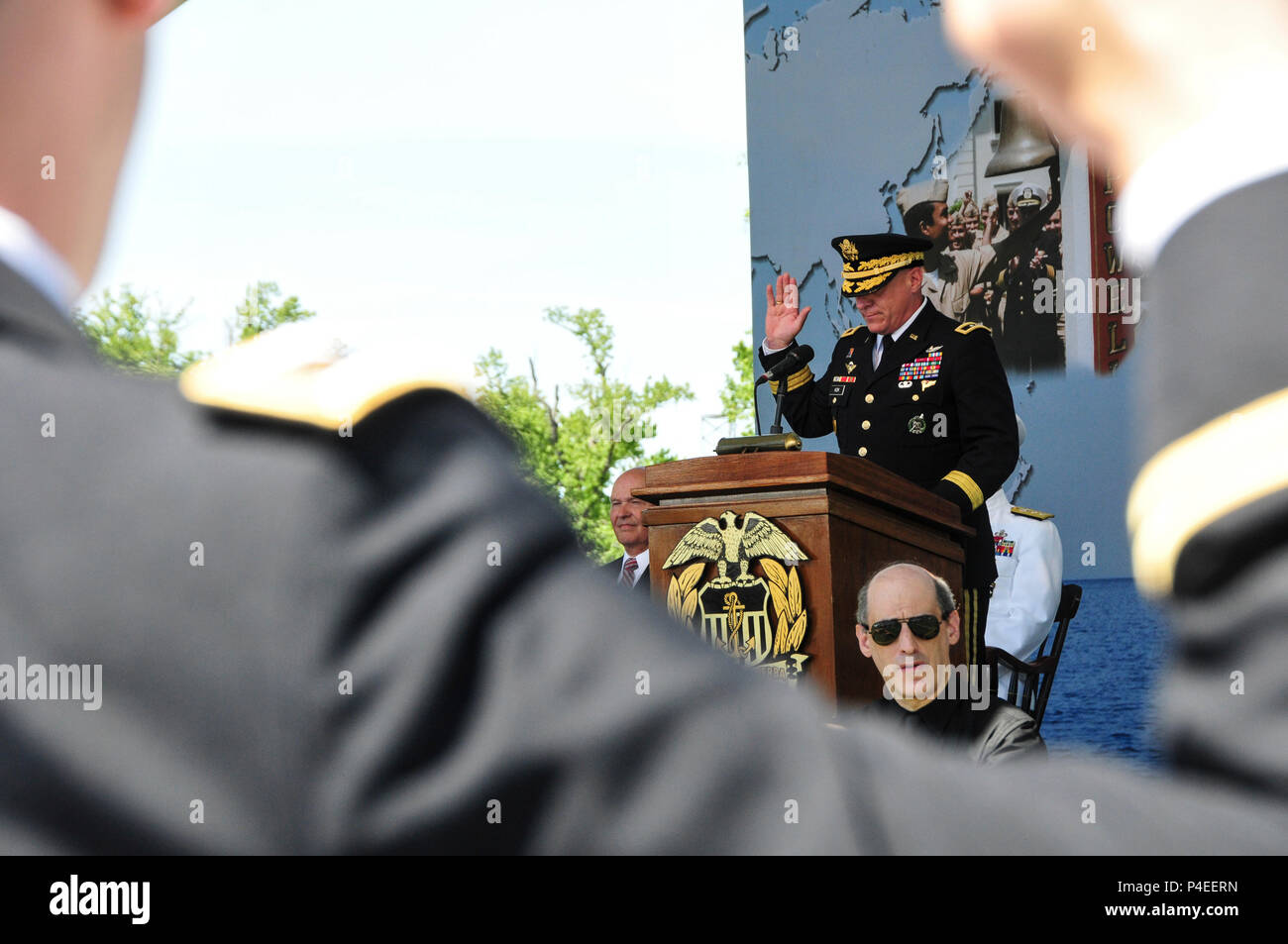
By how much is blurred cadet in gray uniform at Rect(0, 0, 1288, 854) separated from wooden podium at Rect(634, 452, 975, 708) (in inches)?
88.6

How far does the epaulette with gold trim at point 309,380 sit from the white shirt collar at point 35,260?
0.16 feet

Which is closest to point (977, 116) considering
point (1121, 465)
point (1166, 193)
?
point (1121, 465)

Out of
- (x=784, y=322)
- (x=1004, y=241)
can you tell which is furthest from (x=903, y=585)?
(x=1004, y=241)

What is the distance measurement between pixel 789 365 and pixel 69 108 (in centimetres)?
397

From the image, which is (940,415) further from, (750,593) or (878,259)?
(750,593)

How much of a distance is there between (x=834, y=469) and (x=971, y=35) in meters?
2.35

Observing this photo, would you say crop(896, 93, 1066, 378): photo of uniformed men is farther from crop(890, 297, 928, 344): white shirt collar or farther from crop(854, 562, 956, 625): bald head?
crop(854, 562, 956, 625): bald head

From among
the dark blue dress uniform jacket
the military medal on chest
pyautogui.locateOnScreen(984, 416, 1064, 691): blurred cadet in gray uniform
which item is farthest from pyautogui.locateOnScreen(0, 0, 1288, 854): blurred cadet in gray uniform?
the military medal on chest

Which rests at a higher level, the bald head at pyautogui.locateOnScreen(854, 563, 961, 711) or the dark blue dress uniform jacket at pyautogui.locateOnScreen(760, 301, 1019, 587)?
the dark blue dress uniform jacket at pyautogui.locateOnScreen(760, 301, 1019, 587)

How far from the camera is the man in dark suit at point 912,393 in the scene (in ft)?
13.1

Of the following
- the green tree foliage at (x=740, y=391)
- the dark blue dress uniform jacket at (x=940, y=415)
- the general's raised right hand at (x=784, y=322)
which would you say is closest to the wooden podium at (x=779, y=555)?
the dark blue dress uniform jacket at (x=940, y=415)

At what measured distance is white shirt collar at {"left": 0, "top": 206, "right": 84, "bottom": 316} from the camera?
42 centimetres

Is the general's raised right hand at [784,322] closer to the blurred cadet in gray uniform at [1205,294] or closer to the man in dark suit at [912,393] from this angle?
the man in dark suit at [912,393]
